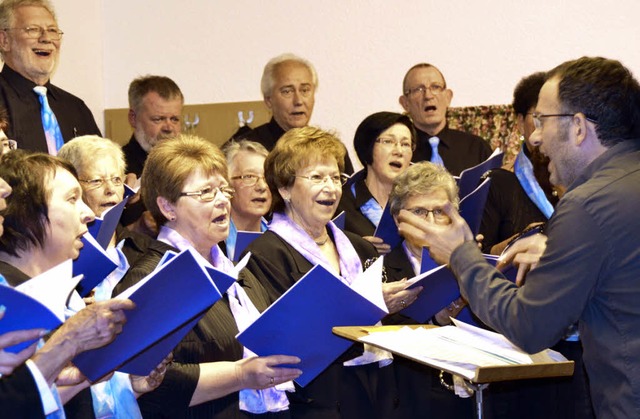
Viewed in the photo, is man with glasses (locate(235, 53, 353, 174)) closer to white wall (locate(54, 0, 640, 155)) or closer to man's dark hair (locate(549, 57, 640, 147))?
white wall (locate(54, 0, 640, 155))

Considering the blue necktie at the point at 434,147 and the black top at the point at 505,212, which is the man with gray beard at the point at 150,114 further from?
the black top at the point at 505,212

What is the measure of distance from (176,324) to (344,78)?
4158 mm

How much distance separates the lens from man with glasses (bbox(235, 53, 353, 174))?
5.18m

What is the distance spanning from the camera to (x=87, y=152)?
3.85 meters

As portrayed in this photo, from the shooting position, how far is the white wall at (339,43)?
5.71 meters

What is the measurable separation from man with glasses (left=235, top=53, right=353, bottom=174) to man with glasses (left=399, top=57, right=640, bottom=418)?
2711 mm

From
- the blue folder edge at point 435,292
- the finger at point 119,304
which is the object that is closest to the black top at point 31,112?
the blue folder edge at point 435,292

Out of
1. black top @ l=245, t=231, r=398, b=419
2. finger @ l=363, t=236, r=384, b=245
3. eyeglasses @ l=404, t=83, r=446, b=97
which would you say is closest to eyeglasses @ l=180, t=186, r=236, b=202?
black top @ l=245, t=231, r=398, b=419

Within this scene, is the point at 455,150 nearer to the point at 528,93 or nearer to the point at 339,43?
the point at 528,93

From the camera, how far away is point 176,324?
2309mm

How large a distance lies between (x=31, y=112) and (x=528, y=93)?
2358 mm

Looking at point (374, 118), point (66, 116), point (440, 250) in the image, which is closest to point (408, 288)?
point (440, 250)

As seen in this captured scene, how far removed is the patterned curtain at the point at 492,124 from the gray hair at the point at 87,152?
259cm

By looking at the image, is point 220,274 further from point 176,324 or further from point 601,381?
point 601,381
